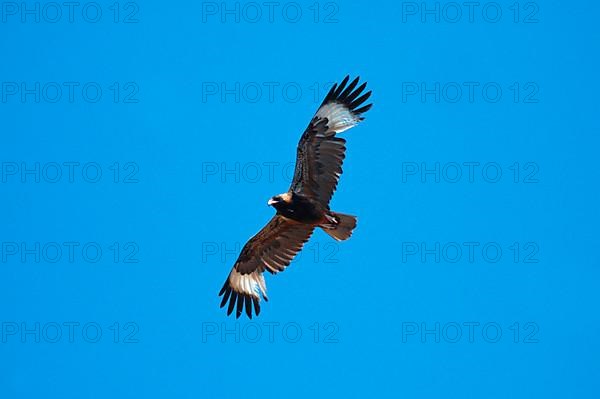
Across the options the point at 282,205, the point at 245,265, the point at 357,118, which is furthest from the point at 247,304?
the point at 357,118

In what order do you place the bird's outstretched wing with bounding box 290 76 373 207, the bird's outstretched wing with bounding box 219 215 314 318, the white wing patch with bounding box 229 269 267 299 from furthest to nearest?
1. the white wing patch with bounding box 229 269 267 299
2. the bird's outstretched wing with bounding box 219 215 314 318
3. the bird's outstretched wing with bounding box 290 76 373 207

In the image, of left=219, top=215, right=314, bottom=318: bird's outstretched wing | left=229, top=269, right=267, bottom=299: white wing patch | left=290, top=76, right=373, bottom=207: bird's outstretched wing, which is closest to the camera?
left=290, top=76, right=373, bottom=207: bird's outstretched wing

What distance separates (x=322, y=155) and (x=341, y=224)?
1.24 meters

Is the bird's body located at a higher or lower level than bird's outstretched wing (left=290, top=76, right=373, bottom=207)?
lower

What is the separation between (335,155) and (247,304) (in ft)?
11.2

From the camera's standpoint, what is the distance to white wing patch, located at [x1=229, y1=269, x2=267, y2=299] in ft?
58.0

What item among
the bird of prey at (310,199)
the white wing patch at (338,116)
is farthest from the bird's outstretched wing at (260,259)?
the white wing patch at (338,116)

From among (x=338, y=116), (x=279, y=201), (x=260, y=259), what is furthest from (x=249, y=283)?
(x=338, y=116)

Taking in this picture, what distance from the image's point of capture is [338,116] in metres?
16.6

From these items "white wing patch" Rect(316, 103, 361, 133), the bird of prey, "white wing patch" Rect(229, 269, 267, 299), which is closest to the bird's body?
the bird of prey

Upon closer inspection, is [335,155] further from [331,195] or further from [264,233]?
[264,233]

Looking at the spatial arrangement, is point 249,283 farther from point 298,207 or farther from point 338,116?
point 338,116

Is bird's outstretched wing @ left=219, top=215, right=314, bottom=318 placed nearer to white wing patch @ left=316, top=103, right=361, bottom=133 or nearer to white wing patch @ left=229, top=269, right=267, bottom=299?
white wing patch @ left=229, top=269, right=267, bottom=299

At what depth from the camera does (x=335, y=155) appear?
16188 millimetres
